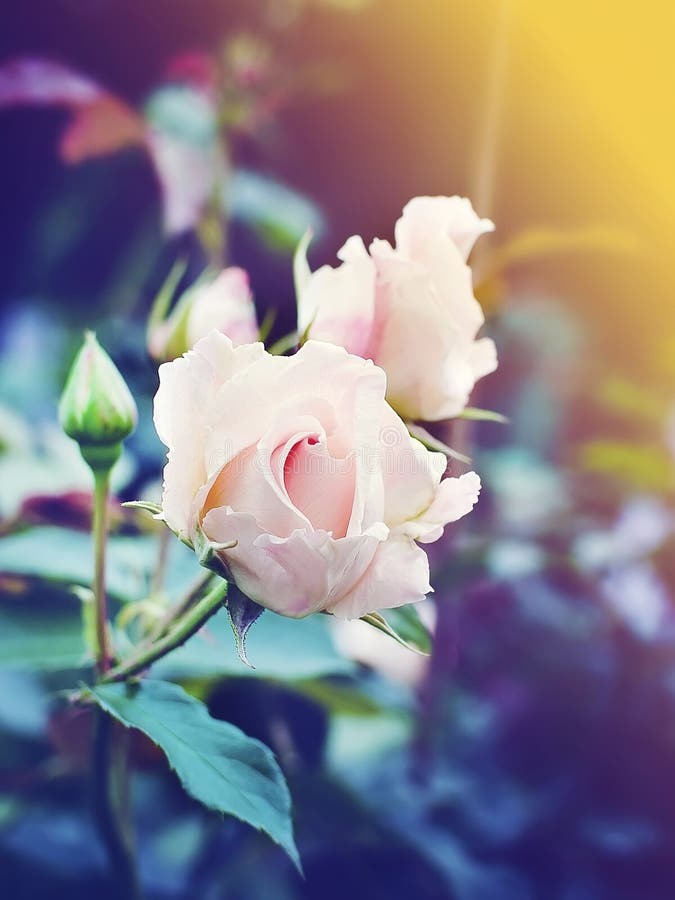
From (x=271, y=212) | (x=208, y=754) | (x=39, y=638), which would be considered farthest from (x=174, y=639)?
(x=271, y=212)

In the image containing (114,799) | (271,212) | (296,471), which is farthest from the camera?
(271,212)

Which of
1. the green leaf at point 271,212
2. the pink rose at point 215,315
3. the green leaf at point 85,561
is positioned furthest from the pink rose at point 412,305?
the green leaf at point 271,212

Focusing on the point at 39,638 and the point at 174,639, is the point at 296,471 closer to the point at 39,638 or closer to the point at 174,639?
the point at 174,639

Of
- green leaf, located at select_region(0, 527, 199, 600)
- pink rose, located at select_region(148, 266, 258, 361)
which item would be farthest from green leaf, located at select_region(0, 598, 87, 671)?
pink rose, located at select_region(148, 266, 258, 361)

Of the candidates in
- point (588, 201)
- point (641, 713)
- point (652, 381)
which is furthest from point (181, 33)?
point (641, 713)

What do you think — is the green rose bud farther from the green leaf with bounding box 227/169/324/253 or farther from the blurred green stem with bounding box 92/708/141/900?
the green leaf with bounding box 227/169/324/253

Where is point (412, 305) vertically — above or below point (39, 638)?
above

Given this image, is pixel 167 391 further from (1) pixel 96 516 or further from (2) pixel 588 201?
(2) pixel 588 201
